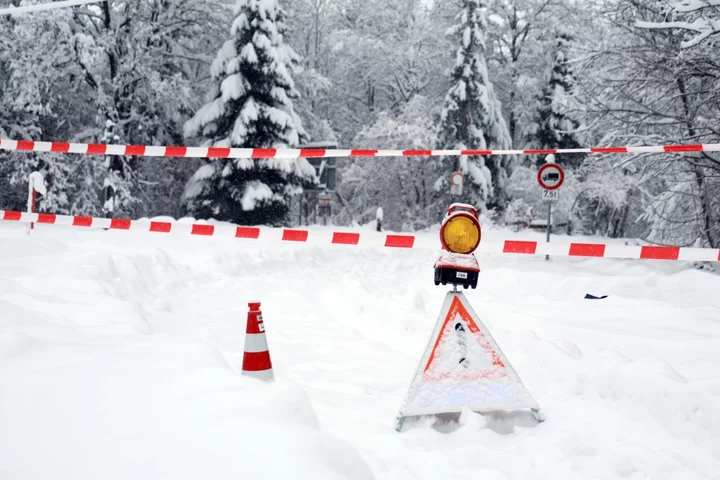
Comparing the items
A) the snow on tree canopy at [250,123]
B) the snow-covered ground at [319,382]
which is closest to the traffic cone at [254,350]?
the snow-covered ground at [319,382]

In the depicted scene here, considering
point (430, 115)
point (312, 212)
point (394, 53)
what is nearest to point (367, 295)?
point (430, 115)

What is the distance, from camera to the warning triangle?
327 centimetres

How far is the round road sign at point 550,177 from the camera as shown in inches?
523

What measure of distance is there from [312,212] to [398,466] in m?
32.9

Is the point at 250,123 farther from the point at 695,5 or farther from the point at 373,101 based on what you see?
the point at 695,5

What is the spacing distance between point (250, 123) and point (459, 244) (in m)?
17.9

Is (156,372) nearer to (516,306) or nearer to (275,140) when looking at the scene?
(516,306)

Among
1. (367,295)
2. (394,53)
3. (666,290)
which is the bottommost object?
(367,295)

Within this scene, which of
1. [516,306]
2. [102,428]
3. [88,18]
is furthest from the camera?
[88,18]

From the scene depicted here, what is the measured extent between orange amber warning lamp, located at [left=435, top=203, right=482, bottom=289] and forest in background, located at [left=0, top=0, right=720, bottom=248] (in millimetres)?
4704

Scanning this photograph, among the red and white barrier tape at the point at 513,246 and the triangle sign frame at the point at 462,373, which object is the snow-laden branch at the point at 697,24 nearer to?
the red and white barrier tape at the point at 513,246

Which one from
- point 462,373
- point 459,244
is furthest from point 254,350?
point 459,244

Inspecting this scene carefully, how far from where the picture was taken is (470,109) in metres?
25.8

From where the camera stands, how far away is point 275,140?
819 inches
